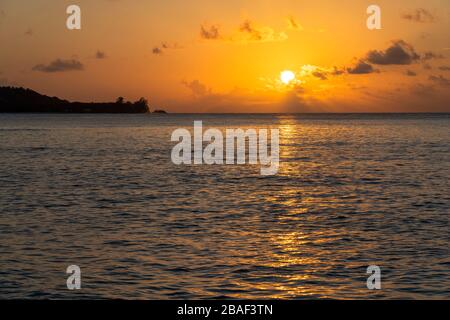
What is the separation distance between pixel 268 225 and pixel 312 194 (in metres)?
14.0

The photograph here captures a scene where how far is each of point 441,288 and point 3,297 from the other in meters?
13.4

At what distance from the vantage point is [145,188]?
47.5 m

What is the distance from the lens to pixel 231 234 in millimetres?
28469

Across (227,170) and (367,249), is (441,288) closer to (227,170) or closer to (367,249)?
(367,249)

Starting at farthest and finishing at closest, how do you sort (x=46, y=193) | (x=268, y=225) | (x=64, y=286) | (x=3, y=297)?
(x=46, y=193) < (x=268, y=225) < (x=64, y=286) < (x=3, y=297)

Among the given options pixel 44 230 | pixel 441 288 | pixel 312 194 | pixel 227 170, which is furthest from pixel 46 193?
pixel 441 288

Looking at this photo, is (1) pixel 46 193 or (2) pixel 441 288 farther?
(1) pixel 46 193
